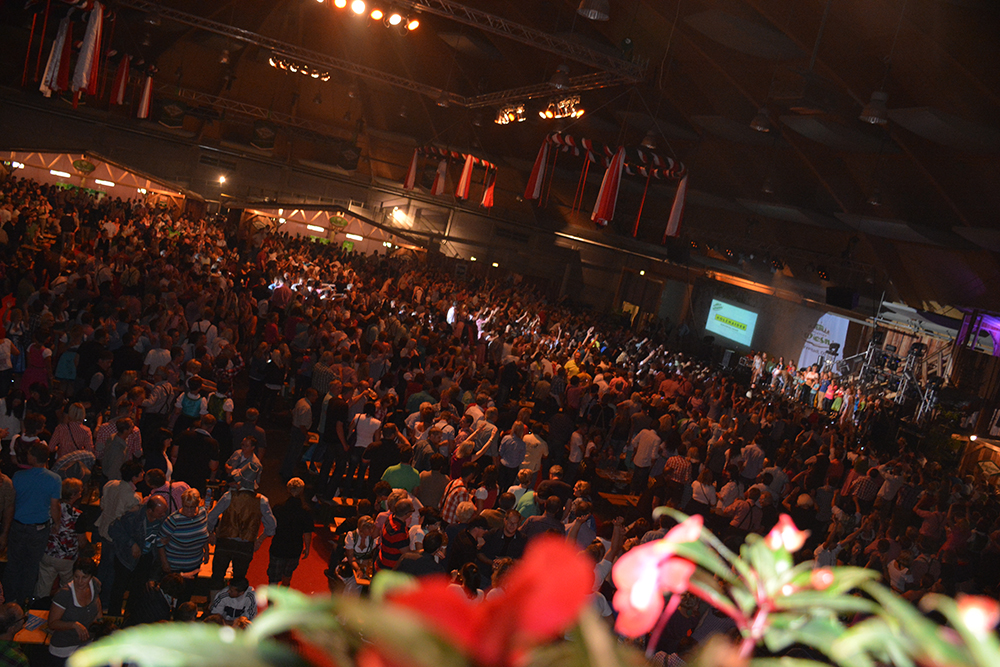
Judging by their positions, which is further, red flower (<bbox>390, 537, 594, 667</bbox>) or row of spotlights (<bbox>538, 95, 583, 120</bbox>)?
row of spotlights (<bbox>538, 95, 583, 120</bbox>)

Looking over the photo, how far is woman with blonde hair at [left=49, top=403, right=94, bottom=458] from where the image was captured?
5793mm

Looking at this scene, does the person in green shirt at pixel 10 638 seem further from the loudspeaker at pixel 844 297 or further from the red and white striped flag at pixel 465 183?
the loudspeaker at pixel 844 297

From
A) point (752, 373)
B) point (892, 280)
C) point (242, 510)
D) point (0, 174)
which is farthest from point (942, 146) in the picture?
point (0, 174)

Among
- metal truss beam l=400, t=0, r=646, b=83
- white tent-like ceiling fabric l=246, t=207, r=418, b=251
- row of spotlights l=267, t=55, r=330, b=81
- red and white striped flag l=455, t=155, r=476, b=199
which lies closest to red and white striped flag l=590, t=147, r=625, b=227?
metal truss beam l=400, t=0, r=646, b=83

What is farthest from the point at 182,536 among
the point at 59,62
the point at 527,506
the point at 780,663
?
the point at 59,62

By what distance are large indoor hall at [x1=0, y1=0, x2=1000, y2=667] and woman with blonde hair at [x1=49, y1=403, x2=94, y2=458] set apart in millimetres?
86

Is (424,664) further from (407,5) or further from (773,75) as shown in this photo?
(773,75)

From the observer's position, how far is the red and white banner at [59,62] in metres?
12.6

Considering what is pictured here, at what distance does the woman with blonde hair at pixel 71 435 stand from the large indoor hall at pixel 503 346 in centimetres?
9

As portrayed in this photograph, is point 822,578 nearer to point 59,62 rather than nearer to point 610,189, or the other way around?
point 610,189

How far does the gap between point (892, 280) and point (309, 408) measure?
19.5m

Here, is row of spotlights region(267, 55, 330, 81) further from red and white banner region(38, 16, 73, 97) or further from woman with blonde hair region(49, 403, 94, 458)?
woman with blonde hair region(49, 403, 94, 458)

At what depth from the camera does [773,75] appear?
15.6 m

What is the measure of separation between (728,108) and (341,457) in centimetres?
1438
